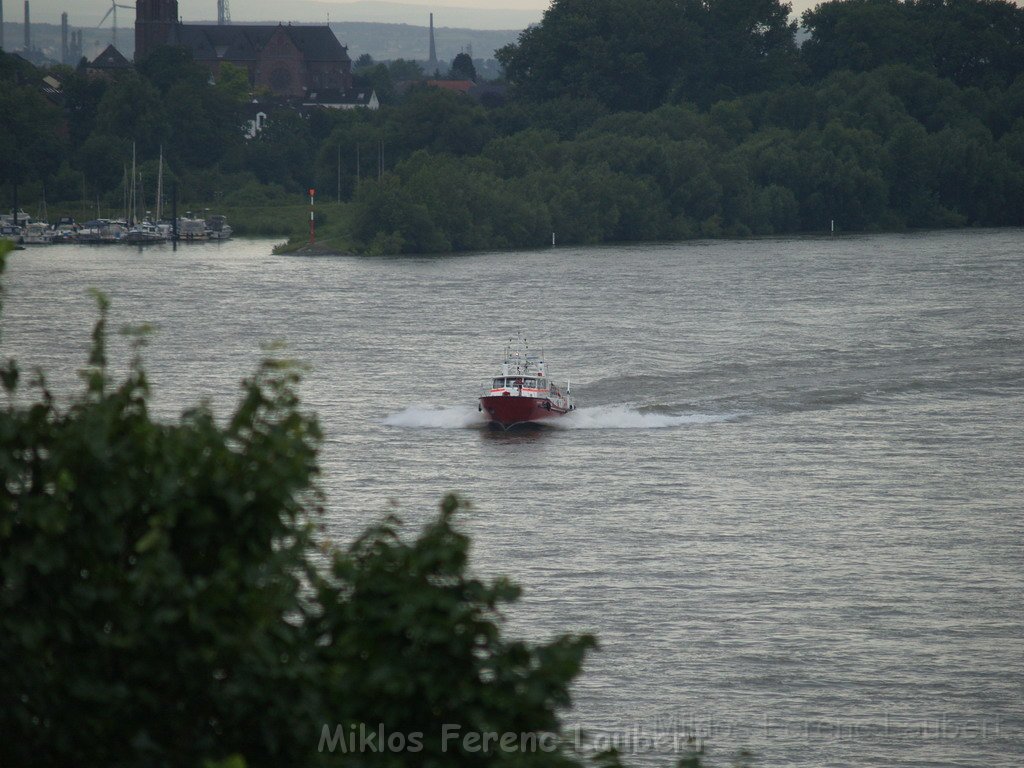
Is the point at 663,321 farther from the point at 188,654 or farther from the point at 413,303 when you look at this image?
the point at 188,654

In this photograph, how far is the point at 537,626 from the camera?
1019 inches

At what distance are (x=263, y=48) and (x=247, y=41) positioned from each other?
252 centimetres

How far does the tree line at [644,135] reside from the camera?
352 ft

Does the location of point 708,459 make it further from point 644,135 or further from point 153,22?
point 153,22

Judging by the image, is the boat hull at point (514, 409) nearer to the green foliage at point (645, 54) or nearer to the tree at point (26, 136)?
the tree at point (26, 136)

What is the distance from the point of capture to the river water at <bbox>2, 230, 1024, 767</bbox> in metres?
23.6

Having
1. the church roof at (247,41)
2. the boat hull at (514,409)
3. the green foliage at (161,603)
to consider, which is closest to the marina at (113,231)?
the church roof at (247,41)

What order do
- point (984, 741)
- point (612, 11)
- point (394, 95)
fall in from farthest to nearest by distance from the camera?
point (394, 95)
point (612, 11)
point (984, 741)

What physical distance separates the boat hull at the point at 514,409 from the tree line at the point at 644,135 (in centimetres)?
5473

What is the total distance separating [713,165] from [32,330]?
60590 millimetres

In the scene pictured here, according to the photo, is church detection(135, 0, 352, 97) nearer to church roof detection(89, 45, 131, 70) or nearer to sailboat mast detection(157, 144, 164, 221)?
church roof detection(89, 45, 131, 70)

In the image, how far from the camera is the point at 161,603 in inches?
336

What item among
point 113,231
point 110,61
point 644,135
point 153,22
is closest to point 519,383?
point 113,231

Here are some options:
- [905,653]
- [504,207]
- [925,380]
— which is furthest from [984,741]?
[504,207]
